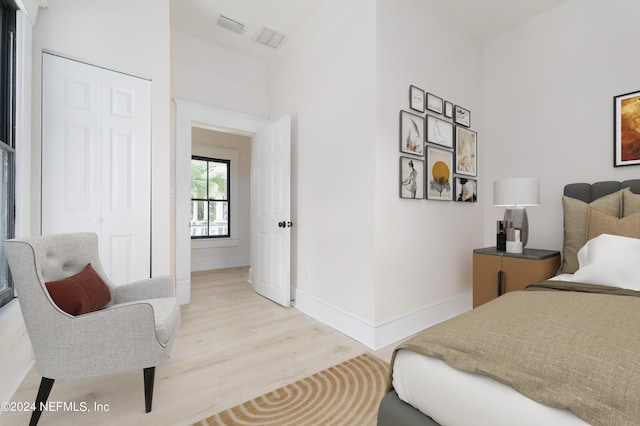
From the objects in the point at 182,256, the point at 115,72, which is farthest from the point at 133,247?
the point at 115,72

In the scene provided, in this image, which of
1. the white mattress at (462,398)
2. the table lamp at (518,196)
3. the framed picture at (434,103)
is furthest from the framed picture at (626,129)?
the white mattress at (462,398)

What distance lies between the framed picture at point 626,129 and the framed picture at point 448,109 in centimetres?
130

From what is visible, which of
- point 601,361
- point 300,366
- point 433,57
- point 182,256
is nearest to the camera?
point 601,361

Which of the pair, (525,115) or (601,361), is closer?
(601,361)

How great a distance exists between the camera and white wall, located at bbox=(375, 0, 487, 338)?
238cm

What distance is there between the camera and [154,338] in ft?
4.90

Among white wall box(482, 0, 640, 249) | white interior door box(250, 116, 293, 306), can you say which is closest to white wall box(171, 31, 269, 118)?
white interior door box(250, 116, 293, 306)

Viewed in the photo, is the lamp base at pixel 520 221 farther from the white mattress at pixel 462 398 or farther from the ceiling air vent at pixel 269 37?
the ceiling air vent at pixel 269 37

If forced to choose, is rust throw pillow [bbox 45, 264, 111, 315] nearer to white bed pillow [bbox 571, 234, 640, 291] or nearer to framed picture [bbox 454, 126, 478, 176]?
white bed pillow [bbox 571, 234, 640, 291]

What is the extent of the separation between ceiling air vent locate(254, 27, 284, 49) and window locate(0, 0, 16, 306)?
6.90 ft

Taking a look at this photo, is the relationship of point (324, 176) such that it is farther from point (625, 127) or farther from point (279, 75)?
point (625, 127)

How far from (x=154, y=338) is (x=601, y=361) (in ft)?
5.83

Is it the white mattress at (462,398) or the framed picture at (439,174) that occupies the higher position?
the framed picture at (439,174)

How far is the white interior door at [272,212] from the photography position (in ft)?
10.6
